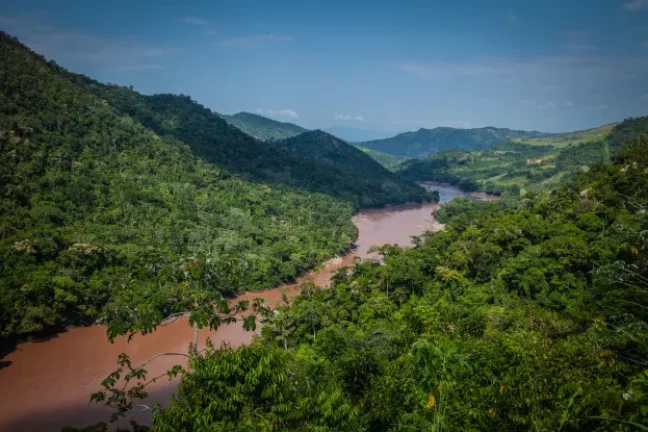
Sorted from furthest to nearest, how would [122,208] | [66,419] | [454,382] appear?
[122,208]
[66,419]
[454,382]

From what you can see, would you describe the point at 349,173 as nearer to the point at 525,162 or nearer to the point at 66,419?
the point at 525,162

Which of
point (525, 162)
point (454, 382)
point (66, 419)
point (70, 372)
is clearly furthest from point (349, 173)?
point (454, 382)

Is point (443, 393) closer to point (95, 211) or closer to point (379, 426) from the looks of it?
point (379, 426)

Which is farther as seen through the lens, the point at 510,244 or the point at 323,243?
the point at 323,243

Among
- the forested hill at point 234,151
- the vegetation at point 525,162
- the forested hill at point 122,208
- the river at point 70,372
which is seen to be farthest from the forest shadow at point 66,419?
the vegetation at point 525,162

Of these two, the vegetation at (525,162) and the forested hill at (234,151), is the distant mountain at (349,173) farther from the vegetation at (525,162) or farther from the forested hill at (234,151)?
the vegetation at (525,162)

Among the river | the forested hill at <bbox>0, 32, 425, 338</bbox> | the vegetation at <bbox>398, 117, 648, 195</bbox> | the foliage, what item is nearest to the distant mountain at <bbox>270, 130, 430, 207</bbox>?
the forested hill at <bbox>0, 32, 425, 338</bbox>

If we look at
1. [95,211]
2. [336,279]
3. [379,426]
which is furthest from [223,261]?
[95,211]
